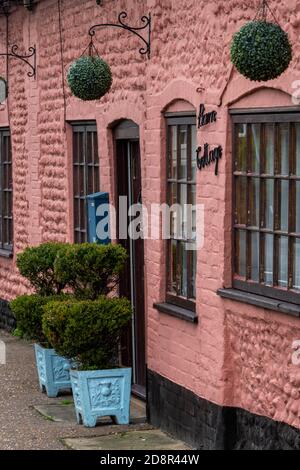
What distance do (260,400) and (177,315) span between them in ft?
5.20

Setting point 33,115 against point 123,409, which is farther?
point 33,115

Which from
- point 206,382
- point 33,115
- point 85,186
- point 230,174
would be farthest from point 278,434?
point 33,115

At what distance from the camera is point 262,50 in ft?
24.4

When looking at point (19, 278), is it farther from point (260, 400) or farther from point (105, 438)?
point (260, 400)

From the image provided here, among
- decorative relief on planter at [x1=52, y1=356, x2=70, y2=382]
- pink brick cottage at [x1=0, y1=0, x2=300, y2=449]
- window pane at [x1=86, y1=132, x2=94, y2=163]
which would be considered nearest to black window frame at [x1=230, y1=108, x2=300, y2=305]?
pink brick cottage at [x1=0, y1=0, x2=300, y2=449]

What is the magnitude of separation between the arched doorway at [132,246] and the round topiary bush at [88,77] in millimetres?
813

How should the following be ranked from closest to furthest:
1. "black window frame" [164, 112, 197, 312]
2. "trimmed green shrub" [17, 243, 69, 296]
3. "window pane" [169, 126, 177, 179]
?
"black window frame" [164, 112, 197, 312], "window pane" [169, 126, 177, 179], "trimmed green shrub" [17, 243, 69, 296]

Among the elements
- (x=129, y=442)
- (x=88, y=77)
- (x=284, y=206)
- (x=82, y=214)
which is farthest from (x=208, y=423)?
(x=82, y=214)

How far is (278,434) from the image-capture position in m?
8.36

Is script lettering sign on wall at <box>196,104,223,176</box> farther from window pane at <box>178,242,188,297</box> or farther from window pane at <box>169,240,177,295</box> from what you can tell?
window pane at <box>169,240,177,295</box>

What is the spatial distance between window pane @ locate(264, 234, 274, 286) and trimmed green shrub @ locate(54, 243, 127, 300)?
6.65 feet

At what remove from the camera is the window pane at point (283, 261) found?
27.6ft

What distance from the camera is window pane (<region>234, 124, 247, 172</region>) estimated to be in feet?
29.4

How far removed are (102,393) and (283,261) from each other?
2.58 meters
